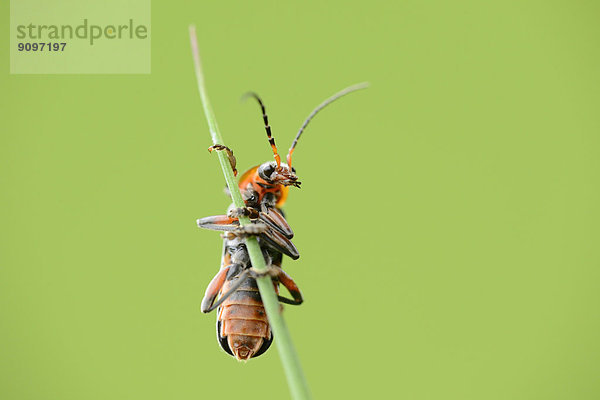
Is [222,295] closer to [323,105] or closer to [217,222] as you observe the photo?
[217,222]

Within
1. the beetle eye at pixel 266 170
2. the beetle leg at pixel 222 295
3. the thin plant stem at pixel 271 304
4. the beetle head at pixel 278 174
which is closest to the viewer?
the thin plant stem at pixel 271 304

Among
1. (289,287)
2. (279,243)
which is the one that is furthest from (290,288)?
(279,243)

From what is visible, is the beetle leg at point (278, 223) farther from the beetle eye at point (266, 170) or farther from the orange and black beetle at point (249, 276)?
the beetle eye at point (266, 170)

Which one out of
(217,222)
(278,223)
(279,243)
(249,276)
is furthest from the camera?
(278,223)

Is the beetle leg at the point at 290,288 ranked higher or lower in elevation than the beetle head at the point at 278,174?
lower

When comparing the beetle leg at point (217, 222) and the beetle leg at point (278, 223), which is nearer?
the beetle leg at point (217, 222)

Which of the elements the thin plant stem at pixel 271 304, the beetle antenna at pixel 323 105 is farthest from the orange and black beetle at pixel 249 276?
the thin plant stem at pixel 271 304

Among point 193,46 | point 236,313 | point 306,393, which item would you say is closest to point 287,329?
point 306,393

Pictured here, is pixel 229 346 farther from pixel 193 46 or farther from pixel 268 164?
pixel 193 46
